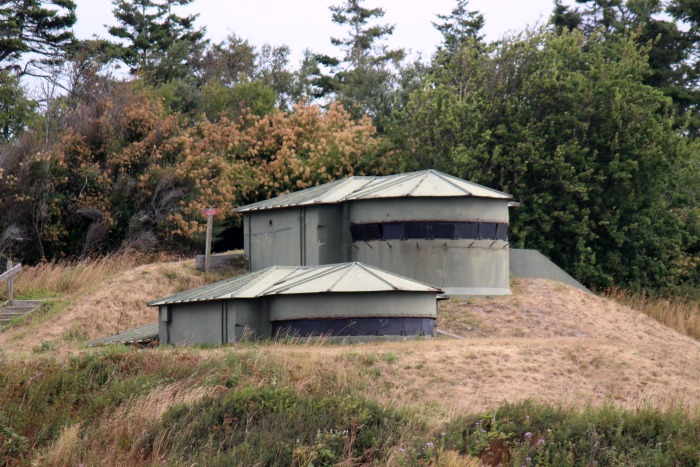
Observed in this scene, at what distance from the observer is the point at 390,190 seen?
30.0m

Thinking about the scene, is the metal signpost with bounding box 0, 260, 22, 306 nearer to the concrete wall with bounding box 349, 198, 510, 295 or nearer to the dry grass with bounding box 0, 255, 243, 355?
the dry grass with bounding box 0, 255, 243, 355

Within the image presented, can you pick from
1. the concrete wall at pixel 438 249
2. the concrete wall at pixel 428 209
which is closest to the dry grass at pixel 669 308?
the concrete wall at pixel 438 249

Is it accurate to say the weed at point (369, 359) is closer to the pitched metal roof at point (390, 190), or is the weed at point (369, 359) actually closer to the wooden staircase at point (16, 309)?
the pitched metal roof at point (390, 190)

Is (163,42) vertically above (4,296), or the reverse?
(163,42)

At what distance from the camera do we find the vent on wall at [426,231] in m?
29.5

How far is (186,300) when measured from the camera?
24906 millimetres

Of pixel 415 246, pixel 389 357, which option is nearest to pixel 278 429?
pixel 389 357

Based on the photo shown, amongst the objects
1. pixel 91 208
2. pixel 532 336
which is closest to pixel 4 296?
pixel 91 208

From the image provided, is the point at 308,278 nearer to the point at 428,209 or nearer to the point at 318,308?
the point at 318,308

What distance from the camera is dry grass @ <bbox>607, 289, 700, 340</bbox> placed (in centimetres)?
3450

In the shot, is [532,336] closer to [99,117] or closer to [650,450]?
[650,450]

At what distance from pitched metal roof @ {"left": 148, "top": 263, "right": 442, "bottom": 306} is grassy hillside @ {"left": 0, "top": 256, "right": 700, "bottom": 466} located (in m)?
1.23

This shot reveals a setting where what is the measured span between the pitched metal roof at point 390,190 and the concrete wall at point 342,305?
5676 mm

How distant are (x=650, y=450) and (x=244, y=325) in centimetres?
1055
